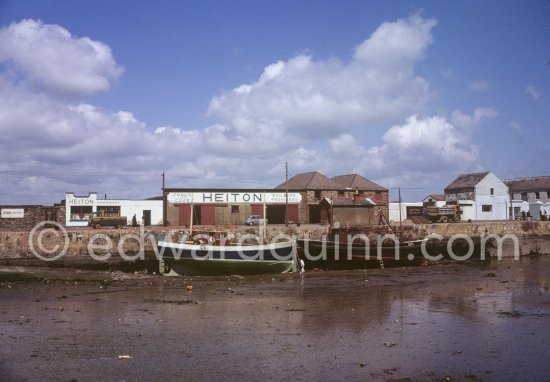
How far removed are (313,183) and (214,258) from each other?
1185 inches

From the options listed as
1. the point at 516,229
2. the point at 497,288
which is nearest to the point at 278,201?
the point at 516,229

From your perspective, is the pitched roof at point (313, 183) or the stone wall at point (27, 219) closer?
the stone wall at point (27, 219)

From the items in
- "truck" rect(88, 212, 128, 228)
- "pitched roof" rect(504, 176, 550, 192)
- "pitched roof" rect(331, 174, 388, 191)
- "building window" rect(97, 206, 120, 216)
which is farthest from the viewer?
"pitched roof" rect(504, 176, 550, 192)

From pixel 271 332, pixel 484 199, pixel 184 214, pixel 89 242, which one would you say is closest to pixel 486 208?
pixel 484 199

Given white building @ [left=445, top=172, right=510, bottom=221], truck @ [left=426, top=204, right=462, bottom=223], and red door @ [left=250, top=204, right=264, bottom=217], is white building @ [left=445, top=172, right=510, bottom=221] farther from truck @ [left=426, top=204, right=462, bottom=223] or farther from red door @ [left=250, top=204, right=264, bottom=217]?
red door @ [left=250, top=204, right=264, bottom=217]

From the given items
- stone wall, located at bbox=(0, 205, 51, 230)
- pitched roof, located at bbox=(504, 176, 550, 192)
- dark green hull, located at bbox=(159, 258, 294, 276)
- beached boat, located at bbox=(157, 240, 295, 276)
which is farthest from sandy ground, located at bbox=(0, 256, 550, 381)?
pitched roof, located at bbox=(504, 176, 550, 192)

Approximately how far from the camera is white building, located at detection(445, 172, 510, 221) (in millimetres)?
63719

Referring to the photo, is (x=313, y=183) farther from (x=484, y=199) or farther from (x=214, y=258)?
(x=214, y=258)

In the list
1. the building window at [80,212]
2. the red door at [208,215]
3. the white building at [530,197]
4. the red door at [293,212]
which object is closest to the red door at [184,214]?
the red door at [208,215]

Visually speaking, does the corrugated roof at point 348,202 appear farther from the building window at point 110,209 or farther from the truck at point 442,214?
the building window at point 110,209

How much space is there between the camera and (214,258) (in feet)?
81.4

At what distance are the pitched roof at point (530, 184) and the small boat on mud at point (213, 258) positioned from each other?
65.1 metres

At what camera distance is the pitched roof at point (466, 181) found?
214 ft

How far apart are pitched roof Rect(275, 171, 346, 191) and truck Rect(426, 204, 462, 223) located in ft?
35.3
